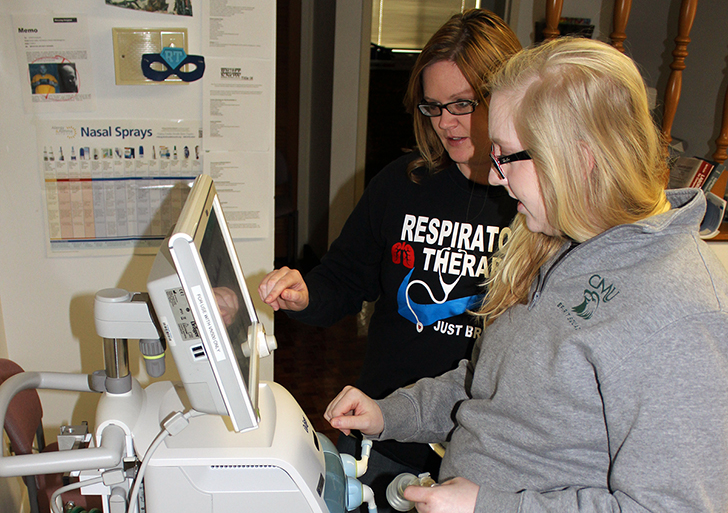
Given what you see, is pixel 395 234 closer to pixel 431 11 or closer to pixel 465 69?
pixel 465 69

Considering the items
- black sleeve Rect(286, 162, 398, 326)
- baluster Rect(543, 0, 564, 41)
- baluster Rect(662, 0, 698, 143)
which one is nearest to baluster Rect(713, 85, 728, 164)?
baluster Rect(662, 0, 698, 143)

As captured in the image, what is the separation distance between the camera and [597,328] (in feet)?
2.39

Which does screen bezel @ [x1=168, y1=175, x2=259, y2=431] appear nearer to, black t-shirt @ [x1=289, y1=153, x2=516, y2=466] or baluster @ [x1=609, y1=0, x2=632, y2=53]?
black t-shirt @ [x1=289, y1=153, x2=516, y2=466]

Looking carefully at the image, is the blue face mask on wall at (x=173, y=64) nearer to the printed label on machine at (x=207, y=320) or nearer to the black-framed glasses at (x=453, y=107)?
the black-framed glasses at (x=453, y=107)

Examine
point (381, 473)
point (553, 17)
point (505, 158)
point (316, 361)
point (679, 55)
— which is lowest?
point (316, 361)

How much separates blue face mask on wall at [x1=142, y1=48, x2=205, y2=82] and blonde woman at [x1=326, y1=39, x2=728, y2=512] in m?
1.18

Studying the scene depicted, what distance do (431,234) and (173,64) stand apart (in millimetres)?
977

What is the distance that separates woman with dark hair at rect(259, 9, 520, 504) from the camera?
4.11ft

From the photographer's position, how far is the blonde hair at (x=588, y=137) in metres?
0.74

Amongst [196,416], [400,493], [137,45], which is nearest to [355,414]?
[400,493]

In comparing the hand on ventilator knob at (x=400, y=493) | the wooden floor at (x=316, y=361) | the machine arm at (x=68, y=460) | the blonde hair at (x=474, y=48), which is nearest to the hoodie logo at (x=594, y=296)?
the hand on ventilator knob at (x=400, y=493)

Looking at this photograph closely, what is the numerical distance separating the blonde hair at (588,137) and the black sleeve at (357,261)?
0.63m

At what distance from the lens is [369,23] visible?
3664 mm

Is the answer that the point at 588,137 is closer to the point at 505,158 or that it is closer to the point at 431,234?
the point at 505,158
